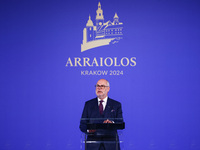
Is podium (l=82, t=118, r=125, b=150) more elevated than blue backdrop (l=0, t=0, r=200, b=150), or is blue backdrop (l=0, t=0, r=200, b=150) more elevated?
blue backdrop (l=0, t=0, r=200, b=150)

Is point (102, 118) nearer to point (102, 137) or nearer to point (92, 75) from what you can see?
point (102, 137)

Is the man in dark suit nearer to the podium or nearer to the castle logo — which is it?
the podium

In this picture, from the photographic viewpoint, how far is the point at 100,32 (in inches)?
201

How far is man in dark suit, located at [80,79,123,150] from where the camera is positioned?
2.72 m

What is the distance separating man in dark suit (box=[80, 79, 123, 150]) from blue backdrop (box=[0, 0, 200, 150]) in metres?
1.35

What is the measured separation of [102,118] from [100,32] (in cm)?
256

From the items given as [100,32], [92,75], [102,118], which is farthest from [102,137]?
[100,32]

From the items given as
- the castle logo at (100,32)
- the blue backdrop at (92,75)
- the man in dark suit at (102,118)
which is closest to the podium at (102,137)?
the man in dark suit at (102,118)

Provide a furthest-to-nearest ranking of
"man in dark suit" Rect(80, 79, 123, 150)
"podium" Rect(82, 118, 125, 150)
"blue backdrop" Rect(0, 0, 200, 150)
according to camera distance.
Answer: "blue backdrop" Rect(0, 0, 200, 150) < "man in dark suit" Rect(80, 79, 123, 150) < "podium" Rect(82, 118, 125, 150)

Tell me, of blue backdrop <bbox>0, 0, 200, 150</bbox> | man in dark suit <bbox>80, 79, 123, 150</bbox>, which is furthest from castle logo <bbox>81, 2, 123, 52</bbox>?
man in dark suit <bbox>80, 79, 123, 150</bbox>
